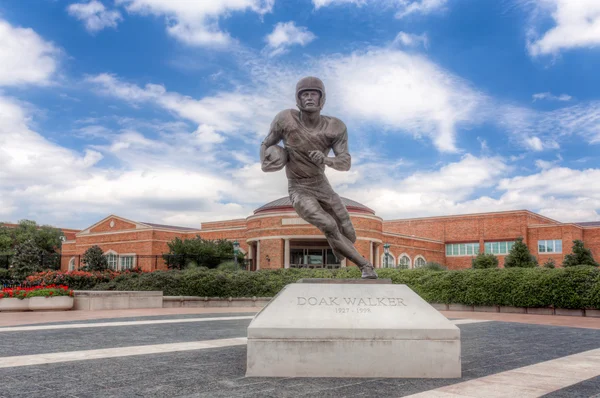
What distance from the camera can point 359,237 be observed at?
41.8 meters

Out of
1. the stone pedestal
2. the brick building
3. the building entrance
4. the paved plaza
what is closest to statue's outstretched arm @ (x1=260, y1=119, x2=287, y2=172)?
the stone pedestal

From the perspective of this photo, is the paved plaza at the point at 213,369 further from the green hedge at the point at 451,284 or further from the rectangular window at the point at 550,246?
the rectangular window at the point at 550,246

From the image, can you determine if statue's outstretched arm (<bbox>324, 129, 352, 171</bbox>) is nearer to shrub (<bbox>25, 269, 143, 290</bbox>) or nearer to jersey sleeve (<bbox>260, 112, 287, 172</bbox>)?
jersey sleeve (<bbox>260, 112, 287, 172</bbox>)

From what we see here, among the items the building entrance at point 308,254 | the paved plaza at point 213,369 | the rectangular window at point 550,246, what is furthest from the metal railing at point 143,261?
the rectangular window at point 550,246

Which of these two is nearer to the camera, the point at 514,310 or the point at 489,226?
the point at 514,310

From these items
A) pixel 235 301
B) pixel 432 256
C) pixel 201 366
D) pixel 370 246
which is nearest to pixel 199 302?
pixel 235 301

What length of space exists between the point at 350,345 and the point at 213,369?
55.0 inches

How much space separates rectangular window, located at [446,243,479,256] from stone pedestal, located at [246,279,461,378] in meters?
51.0

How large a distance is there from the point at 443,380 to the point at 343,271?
15.8m

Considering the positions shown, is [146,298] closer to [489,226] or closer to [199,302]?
[199,302]

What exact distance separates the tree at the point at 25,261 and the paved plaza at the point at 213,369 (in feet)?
51.5

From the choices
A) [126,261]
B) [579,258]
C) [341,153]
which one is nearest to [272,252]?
[126,261]

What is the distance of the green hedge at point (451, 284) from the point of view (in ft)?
48.8

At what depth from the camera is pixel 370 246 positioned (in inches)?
1657
